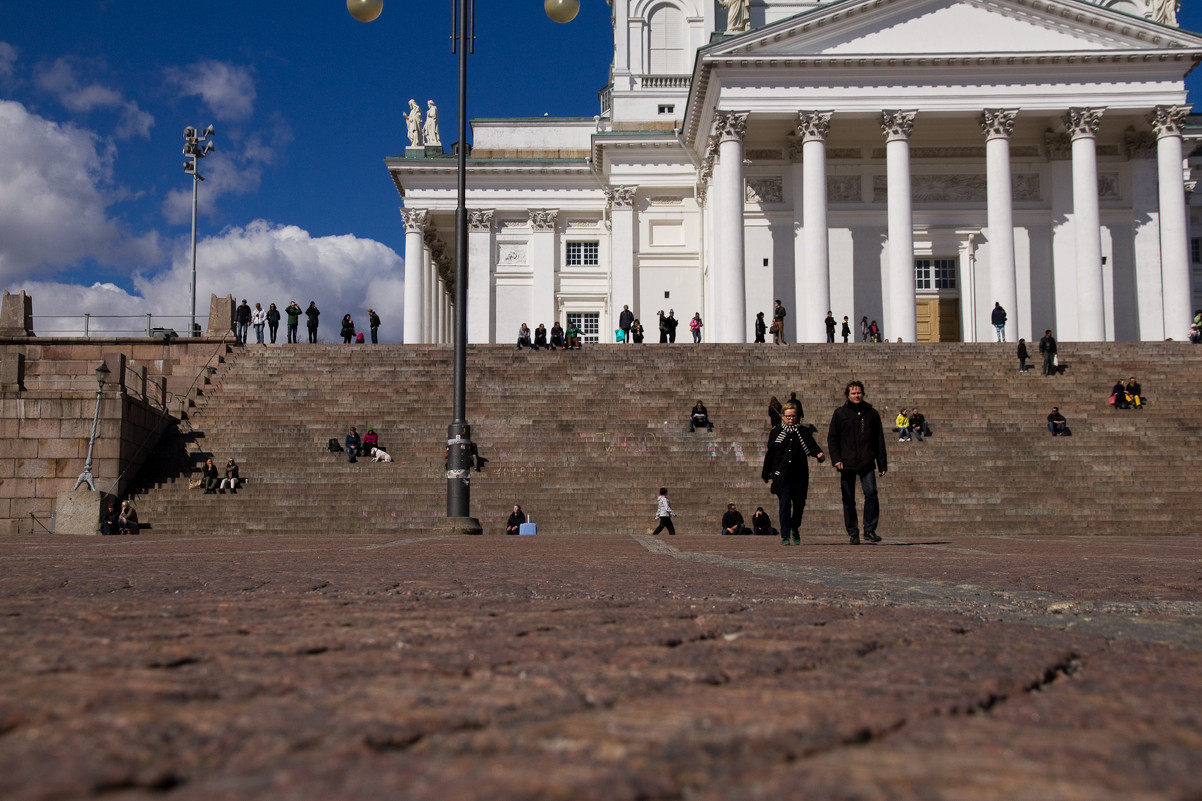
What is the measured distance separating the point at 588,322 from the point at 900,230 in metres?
17.5

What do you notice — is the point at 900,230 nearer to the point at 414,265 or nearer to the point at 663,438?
the point at 663,438

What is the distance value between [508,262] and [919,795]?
52.3 meters

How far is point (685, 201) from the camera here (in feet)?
164

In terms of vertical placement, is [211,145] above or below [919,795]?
above

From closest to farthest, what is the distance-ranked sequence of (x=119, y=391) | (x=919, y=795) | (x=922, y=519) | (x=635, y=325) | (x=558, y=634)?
(x=919, y=795) → (x=558, y=634) → (x=922, y=519) → (x=119, y=391) → (x=635, y=325)

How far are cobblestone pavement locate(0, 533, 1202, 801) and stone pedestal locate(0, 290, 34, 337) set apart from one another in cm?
3014

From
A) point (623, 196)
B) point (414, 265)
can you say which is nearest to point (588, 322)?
point (623, 196)

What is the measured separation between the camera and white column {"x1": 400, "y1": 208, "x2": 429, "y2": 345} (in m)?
52.1

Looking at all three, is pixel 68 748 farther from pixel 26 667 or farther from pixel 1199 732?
pixel 1199 732

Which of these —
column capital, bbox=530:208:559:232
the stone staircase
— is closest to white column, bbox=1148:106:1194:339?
the stone staircase

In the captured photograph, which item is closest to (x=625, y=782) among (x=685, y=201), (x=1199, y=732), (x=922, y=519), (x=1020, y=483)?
(x=1199, y=732)

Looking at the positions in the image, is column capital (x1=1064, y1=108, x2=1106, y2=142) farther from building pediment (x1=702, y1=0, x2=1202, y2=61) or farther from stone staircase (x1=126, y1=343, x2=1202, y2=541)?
stone staircase (x1=126, y1=343, x2=1202, y2=541)

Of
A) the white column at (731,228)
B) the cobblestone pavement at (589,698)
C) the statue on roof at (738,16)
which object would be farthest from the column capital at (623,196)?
the cobblestone pavement at (589,698)

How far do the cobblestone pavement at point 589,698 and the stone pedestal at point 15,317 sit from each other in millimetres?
30139
